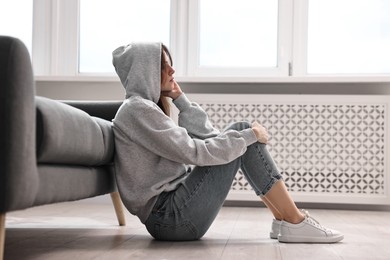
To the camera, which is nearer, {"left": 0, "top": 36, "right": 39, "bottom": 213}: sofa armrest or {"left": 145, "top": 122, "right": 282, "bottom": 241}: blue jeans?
{"left": 0, "top": 36, "right": 39, "bottom": 213}: sofa armrest

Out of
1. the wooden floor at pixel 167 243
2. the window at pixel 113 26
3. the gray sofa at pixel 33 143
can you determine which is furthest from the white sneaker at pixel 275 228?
the window at pixel 113 26

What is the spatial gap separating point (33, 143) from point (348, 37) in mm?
2810

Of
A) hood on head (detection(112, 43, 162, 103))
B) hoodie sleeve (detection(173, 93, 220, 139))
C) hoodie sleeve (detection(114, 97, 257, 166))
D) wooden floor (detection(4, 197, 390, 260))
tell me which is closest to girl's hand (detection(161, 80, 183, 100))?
hoodie sleeve (detection(173, 93, 220, 139))

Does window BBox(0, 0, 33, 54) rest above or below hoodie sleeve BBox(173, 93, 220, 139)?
above

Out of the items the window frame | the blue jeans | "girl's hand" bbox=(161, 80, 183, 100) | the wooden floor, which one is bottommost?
the wooden floor

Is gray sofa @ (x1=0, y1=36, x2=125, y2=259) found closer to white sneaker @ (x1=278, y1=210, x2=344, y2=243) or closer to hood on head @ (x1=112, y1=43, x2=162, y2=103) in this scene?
hood on head @ (x1=112, y1=43, x2=162, y2=103)

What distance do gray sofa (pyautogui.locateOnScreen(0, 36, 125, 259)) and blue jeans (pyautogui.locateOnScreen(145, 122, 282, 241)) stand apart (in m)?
0.27

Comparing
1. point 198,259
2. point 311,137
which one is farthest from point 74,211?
point 198,259

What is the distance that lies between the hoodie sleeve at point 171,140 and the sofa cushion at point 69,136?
0.31 feet

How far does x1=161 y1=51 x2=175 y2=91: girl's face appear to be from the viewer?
217 cm

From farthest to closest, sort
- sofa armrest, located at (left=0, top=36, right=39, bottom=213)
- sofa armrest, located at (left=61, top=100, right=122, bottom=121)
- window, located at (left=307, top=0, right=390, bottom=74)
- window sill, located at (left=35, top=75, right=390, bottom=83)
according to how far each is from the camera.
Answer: window, located at (left=307, top=0, right=390, bottom=74) < window sill, located at (left=35, top=75, right=390, bottom=83) < sofa armrest, located at (left=61, top=100, right=122, bottom=121) < sofa armrest, located at (left=0, top=36, right=39, bottom=213)

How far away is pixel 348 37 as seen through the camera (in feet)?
13.0

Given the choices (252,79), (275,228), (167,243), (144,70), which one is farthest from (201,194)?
(252,79)

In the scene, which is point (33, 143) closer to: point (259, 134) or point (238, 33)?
point (259, 134)
